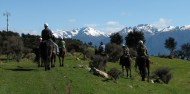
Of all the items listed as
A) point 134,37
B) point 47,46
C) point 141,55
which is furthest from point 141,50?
point 134,37

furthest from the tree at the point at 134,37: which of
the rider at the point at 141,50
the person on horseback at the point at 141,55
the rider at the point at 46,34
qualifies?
the rider at the point at 46,34

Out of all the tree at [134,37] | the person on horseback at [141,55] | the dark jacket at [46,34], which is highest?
the tree at [134,37]

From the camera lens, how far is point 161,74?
47594 mm

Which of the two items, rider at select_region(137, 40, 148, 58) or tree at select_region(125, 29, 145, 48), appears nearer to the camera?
rider at select_region(137, 40, 148, 58)

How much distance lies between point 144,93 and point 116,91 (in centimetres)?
206

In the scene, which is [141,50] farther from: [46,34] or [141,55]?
[46,34]

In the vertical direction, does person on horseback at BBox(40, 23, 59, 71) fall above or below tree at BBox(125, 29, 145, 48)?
below

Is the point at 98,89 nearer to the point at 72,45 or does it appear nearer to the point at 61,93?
the point at 61,93

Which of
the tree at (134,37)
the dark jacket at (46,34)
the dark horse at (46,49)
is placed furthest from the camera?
the tree at (134,37)

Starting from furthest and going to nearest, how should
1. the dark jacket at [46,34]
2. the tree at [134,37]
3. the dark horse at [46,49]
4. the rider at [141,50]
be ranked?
1. the tree at [134,37]
2. the rider at [141,50]
3. the dark jacket at [46,34]
4. the dark horse at [46,49]

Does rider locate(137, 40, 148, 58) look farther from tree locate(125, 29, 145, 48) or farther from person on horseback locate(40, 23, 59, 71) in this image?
tree locate(125, 29, 145, 48)

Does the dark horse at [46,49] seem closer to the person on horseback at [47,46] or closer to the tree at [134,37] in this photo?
the person on horseback at [47,46]

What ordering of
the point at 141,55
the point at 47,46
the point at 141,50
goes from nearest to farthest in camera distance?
the point at 47,46 → the point at 141,50 → the point at 141,55

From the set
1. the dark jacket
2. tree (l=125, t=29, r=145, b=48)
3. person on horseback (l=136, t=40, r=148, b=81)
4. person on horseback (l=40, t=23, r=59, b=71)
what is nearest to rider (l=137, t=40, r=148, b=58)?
person on horseback (l=136, t=40, r=148, b=81)
